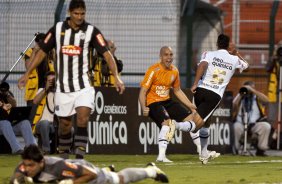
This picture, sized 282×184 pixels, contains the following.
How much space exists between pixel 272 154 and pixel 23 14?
5.55 m

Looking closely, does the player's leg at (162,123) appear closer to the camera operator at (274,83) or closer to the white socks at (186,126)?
the white socks at (186,126)

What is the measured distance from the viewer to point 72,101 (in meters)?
14.5

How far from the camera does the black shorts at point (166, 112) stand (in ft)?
58.2

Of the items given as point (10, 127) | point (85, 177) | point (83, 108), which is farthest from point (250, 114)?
point (85, 177)

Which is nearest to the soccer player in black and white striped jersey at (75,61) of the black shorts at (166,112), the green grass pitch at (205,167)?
the green grass pitch at (205,167)

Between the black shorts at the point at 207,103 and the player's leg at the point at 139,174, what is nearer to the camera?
the player's leg at the point at 139,174

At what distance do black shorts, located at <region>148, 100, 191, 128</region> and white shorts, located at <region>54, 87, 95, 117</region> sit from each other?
3359 mm

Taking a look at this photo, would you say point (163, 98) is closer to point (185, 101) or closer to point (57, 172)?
point (185, 101)

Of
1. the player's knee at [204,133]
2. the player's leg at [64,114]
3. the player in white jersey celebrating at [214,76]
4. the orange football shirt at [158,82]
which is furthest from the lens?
the player's knee at [204,133]

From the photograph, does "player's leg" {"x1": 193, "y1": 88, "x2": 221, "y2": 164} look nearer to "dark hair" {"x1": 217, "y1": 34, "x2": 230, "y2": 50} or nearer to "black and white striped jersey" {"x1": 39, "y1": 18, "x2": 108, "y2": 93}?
"dark hair" {"x1": 217, "y1": 34, "x2": 230, "y2": 50}

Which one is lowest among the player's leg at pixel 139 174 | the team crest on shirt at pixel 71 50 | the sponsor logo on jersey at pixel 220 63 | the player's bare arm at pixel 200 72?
the player's leg at pixel 139 174

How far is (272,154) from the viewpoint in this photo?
21406mm

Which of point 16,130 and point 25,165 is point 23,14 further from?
point 25,165

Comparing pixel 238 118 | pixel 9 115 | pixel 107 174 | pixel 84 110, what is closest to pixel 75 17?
pixel 84 110
